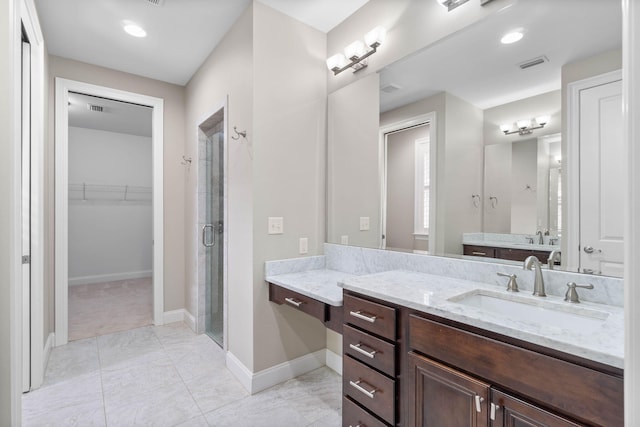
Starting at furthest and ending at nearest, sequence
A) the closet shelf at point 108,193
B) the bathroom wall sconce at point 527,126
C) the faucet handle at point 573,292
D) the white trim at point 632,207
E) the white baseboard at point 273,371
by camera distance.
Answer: the closet shelf at point 108,193 → the white baseboard at point 273,371 → the bathroom wall sconce at point 527,126 → the faucet handle at point 573,292 → the white trim at point 632,207

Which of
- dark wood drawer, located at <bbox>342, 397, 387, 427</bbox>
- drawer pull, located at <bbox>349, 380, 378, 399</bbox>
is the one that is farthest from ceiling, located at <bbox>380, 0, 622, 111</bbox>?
dark wood drawer, located at <bbox>342, 397, 387, 427</bbox>

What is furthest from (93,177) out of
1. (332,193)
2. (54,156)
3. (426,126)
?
(426,126)

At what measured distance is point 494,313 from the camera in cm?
112

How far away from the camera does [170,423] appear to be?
1.86 meters

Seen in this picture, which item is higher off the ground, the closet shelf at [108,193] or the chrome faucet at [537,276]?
the closet shelf at [108,193]

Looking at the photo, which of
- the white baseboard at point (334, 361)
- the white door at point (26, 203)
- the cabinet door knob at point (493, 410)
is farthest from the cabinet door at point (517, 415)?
the white door at point (26, 203)

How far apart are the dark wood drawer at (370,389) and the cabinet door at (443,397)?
4.3 inches

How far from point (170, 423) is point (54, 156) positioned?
261 centimetres

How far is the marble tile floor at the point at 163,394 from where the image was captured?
6.24ft

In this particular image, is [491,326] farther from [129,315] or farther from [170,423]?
[129,315]

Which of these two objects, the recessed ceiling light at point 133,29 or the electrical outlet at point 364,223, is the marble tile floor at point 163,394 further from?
the recessed ceiling light at point 133,29

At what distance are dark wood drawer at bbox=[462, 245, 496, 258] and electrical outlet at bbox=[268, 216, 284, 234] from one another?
122cm

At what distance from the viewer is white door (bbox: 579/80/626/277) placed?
4.01 ft

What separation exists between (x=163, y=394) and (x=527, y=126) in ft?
9.09
